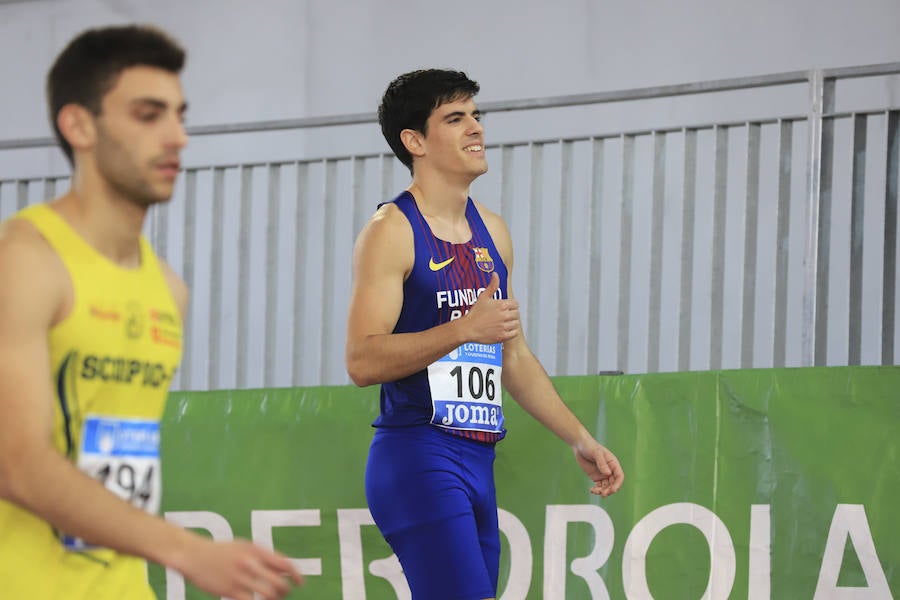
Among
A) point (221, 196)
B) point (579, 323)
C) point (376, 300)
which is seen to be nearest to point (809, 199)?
point (376, 300)

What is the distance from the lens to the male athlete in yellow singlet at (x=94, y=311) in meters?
1.86

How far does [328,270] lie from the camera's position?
5.63 meters

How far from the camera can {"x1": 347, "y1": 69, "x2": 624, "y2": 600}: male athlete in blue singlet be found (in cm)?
333

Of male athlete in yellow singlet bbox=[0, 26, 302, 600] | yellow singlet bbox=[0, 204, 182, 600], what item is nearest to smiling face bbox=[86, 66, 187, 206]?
male athlete in yellow singlet bbox=[0, 26, 302, 600]

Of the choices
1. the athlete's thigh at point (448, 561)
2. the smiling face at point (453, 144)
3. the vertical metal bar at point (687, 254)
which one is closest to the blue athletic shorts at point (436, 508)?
the athlete's thigh at point (448, 561)

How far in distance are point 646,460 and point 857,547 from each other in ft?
2.42

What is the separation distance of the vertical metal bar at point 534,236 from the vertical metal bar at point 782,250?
94 cm

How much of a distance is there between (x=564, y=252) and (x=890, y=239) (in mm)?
1267

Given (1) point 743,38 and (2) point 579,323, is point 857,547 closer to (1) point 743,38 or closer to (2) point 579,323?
(2) point 579,323

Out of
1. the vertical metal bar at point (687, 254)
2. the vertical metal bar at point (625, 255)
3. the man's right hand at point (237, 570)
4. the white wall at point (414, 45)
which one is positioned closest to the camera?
the man's right hand at point (237, 570)

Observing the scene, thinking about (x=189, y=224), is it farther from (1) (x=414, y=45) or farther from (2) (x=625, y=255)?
(1) (x=414, y=45)

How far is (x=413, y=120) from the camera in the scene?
384cm

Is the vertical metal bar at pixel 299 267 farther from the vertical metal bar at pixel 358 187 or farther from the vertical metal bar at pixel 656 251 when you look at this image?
the vertical metal bar at pixel 656 251

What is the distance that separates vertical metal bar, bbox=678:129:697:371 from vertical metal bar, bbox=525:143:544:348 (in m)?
0.58
